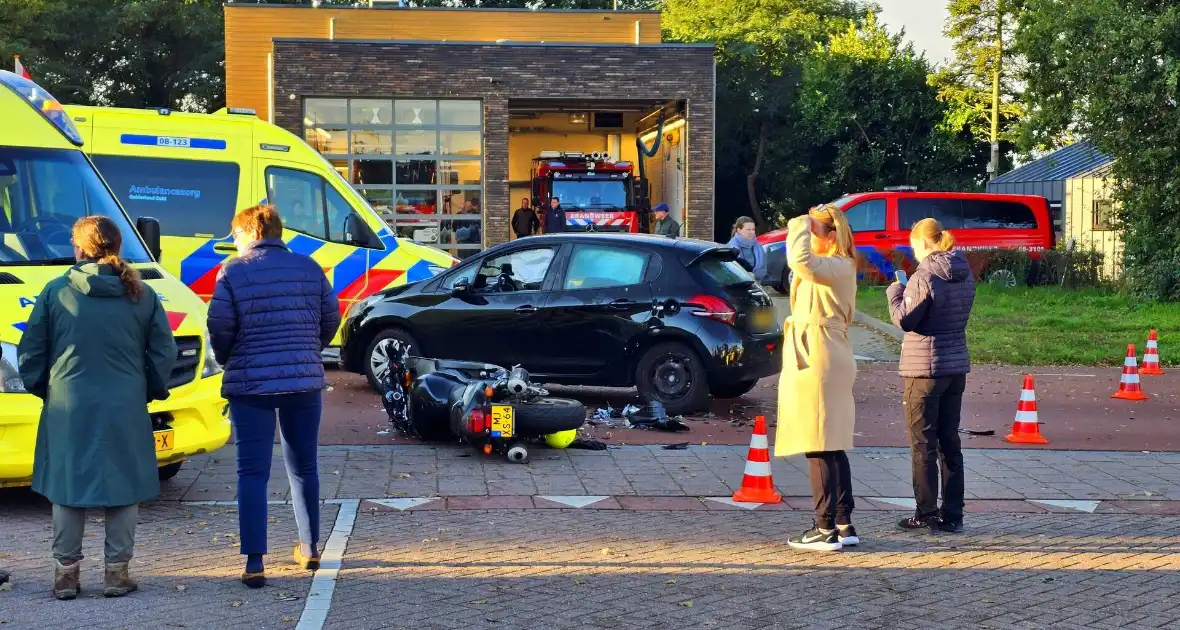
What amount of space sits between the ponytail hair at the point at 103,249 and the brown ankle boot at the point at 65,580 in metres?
1.21

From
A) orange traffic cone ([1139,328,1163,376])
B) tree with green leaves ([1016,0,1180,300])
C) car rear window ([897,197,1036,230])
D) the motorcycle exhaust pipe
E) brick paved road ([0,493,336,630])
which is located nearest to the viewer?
brick paved road ([0,493,336,630])

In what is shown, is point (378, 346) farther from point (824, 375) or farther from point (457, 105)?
point (457, 105)

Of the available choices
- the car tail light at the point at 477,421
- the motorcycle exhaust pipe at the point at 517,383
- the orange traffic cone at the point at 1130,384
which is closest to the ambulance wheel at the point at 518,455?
the car tail light at the point at 477,421

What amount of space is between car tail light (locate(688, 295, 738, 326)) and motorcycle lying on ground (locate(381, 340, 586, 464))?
1.98 m

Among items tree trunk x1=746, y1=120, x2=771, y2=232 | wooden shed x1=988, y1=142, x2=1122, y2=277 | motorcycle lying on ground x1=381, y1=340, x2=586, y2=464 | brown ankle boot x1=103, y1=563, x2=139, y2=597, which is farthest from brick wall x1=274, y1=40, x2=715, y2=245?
brown ankle boot x1=103, y1=563, x2=139, y2=597

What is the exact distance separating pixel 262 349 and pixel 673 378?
590 centimetres

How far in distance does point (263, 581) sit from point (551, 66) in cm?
2327

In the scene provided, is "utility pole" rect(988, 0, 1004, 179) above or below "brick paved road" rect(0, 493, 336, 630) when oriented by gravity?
above

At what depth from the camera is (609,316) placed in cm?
1152

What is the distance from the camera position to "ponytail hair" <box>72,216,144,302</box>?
5.82 metres

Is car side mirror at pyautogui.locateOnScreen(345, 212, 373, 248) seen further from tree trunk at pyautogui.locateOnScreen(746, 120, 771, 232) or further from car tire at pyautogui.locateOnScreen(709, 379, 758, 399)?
tree trunk at pyautogui.locateOnScreen(746, 120, 771, 232)

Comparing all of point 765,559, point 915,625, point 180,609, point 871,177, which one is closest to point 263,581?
point 180,609

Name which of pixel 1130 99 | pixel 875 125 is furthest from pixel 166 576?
pixel 875 125

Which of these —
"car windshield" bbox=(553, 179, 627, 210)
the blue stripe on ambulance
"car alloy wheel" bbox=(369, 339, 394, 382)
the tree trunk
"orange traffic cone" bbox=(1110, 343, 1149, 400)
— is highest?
the tree trunk
